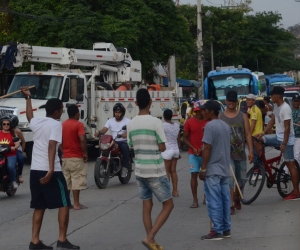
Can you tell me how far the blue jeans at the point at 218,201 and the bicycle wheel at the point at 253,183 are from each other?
2.64 metres

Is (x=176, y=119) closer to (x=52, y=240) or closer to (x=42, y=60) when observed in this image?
(x=42, y=60)

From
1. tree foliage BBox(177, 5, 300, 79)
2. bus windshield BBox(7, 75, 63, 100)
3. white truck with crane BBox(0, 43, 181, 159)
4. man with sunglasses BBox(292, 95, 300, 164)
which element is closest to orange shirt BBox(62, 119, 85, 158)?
man with sunglasses BBox(292, 95, 300, 164)

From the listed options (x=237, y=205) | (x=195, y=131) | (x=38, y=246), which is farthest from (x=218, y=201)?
(x=195, y=131)

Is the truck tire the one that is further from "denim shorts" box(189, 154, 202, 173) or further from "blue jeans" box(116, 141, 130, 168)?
"denim shorts" box(189, 154, 202, 173)

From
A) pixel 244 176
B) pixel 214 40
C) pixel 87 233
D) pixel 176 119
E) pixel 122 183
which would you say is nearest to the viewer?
pixel 87 233

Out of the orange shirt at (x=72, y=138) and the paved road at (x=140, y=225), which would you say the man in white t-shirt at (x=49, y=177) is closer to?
the paved road at (x=140, y=225)

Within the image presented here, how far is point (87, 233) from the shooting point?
9.86 m

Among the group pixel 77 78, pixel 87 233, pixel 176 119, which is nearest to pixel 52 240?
pixel 87 233

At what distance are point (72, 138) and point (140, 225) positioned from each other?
88.9 inches

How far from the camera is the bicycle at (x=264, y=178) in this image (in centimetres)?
1169

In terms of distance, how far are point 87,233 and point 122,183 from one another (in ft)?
18.8

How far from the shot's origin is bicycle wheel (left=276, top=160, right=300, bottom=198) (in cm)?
1212

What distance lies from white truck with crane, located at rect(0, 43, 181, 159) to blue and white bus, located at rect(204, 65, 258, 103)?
13.4m

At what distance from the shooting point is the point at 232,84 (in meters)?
37.3
